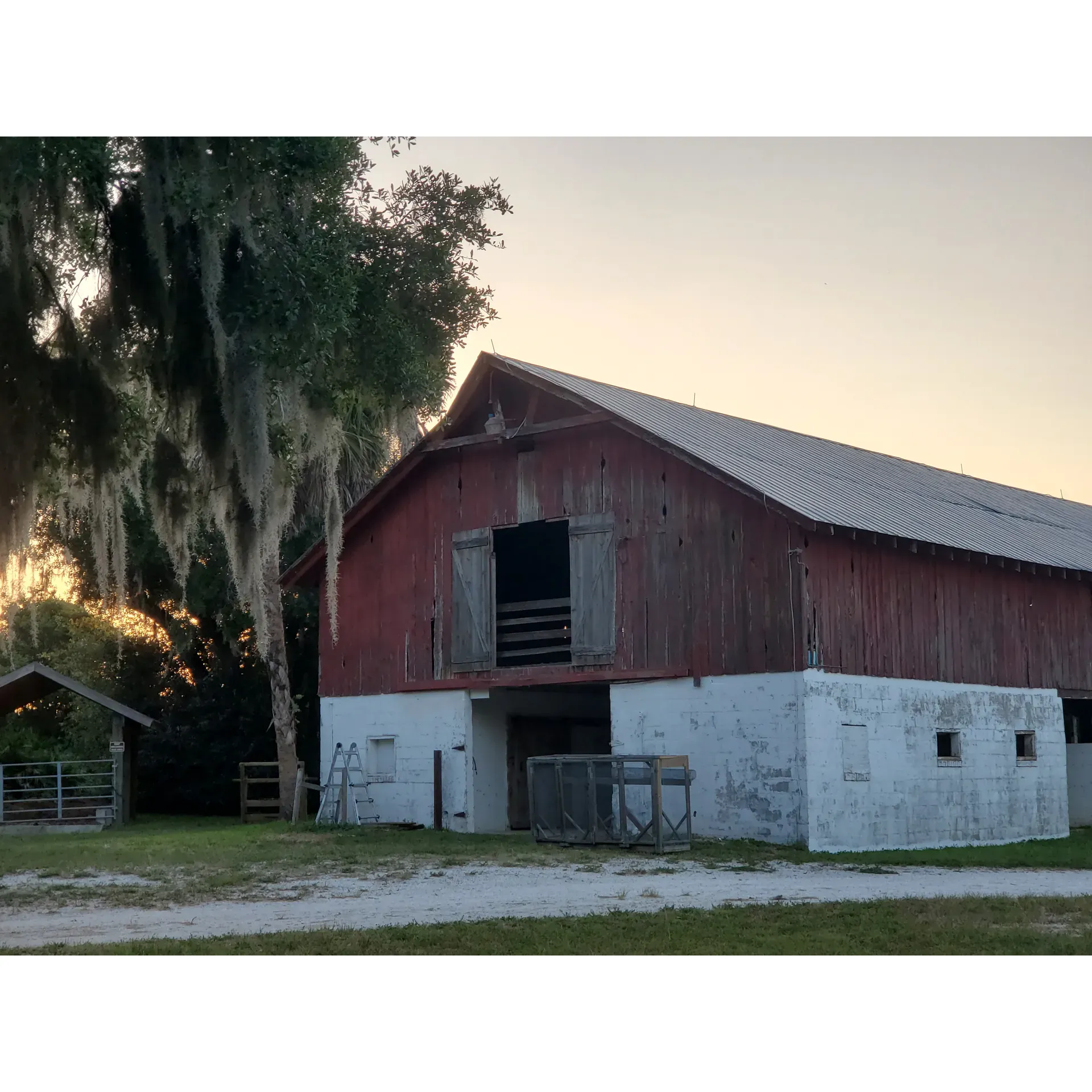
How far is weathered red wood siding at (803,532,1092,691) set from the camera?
71.9 ft

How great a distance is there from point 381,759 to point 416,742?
104 centimetres

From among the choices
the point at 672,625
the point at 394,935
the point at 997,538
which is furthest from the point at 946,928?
the point at 997,538

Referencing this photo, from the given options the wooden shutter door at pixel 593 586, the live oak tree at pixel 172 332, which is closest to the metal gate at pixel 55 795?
the wooden shutter door at pixel 593 586

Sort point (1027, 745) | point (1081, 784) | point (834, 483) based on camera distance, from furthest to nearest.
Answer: point (1081, 784) < point (1027, 745) < point (834, 483)

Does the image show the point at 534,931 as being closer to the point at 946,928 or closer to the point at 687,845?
the point at 946,928

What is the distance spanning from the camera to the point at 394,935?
39.2ft

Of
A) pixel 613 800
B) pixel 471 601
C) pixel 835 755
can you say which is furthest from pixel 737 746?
pixel 471 601

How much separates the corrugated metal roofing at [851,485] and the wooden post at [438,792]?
6.96 metres

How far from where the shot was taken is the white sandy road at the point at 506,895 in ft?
42.2

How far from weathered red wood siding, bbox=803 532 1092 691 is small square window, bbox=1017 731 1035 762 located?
86cm

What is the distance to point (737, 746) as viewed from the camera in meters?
21.7

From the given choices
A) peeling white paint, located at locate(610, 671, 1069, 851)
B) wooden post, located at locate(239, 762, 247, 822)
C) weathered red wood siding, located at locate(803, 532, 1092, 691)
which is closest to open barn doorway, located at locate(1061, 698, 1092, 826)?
weathered red wood siding, located at locate(803, 532, 1092, 691)

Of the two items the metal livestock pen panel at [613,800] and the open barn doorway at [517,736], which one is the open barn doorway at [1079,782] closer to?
the open barn doorway at [517,736]

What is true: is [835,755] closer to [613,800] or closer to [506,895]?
[613,800]
